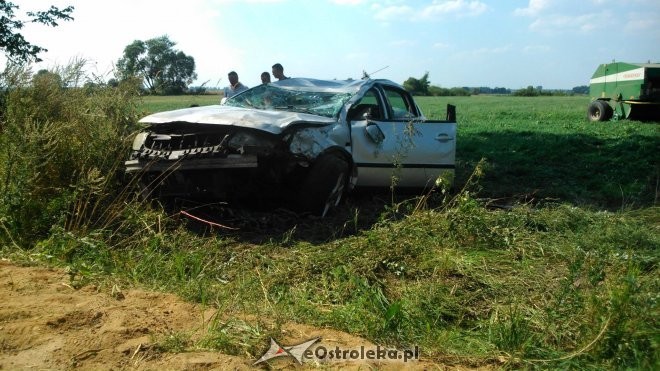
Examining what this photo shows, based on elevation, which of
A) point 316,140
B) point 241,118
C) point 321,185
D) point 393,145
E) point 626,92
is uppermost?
point 626,92

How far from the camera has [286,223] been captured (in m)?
6.11

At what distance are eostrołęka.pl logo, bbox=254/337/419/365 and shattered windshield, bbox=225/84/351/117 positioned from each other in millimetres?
3770

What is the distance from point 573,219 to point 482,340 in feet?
10.3

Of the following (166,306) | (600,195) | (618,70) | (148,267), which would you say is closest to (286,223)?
(148,267)

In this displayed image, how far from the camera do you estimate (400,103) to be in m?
8.12

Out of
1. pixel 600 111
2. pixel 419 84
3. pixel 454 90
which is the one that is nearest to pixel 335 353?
pixel 600 111

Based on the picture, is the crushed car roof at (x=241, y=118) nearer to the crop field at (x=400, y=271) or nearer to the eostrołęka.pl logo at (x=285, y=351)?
the crop field at (x=400, y=271)

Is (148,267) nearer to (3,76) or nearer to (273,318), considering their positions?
(273,318)

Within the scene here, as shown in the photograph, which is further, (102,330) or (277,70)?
(277,70)

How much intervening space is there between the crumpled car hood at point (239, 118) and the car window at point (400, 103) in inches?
65.7

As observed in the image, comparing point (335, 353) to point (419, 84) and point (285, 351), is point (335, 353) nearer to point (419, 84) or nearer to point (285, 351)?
point (285, 351)

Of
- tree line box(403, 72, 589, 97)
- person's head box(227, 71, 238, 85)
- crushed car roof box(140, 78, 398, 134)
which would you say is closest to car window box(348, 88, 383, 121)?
crushed car roof box(140, 78, 398, 134)

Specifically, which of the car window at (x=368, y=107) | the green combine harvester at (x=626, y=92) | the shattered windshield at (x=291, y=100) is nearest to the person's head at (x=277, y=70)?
the shattered windshield at (x=291, y=100)

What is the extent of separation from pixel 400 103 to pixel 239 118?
117 inches
